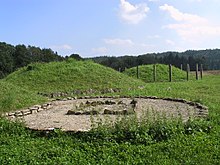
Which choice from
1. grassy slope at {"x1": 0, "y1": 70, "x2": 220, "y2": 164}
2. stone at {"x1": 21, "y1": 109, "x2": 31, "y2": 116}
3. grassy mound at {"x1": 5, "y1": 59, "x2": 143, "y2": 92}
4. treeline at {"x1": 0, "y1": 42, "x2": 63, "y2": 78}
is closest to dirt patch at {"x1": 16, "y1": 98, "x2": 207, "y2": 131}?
stone at {"x1": 21, "y1": 109, "x2": 31, "y2": 116}

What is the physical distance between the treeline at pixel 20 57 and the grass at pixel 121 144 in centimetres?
3770

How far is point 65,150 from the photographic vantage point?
6.02 metres

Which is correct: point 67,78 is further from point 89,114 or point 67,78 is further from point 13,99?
point 89,114

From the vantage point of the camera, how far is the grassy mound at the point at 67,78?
18456 mm

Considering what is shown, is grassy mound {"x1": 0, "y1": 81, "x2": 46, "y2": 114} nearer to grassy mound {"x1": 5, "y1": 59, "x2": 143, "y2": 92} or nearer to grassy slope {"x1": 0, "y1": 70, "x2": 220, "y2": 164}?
grassy slope {"x1": 0, "y1": 70, "x2": 220, "y2": 164}

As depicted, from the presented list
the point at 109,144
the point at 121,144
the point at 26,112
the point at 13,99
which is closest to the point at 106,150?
the point at 109,144

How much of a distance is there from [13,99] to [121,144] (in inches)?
255

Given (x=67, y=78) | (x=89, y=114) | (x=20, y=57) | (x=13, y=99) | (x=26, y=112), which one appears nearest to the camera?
(x=89, y=114)

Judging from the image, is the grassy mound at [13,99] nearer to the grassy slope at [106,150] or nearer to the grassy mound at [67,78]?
the grassy slope at [106,150]

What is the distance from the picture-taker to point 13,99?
456 inches

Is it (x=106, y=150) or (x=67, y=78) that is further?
(x=67, y=78)

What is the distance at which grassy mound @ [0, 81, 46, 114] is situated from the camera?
426 inches

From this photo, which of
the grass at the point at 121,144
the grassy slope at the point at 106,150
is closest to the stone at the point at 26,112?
the grass at the point at 121,144

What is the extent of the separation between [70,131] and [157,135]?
1.84 m
